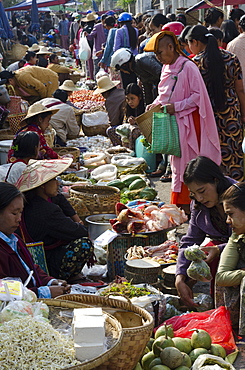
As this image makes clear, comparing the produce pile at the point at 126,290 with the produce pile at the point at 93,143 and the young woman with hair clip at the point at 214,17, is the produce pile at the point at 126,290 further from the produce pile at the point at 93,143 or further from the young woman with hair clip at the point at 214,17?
the produce pile at the point at 93,143

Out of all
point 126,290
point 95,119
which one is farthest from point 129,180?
point 95,119

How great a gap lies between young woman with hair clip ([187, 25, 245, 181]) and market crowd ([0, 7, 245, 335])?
0.03 ft

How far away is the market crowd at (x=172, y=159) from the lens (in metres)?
3.34

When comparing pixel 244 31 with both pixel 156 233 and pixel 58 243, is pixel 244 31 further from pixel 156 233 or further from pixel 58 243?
pixel 58 243

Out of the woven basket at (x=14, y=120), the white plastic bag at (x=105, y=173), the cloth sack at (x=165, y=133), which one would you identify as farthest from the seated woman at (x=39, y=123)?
the woven basket at (x=14, y=120)

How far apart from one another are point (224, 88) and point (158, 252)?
2006 millimetres

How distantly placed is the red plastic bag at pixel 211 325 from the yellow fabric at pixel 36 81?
7.09 meters

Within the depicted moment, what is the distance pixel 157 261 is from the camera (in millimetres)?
4273

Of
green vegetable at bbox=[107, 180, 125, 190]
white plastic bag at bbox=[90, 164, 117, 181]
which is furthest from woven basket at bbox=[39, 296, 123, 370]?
white plastic bag at bbox=[90, 164, 117, 181]

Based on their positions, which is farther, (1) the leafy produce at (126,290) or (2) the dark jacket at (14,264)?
(1) the leafy produce at (126,290)

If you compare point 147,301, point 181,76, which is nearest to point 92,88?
point 181,76

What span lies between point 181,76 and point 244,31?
60.4 inches

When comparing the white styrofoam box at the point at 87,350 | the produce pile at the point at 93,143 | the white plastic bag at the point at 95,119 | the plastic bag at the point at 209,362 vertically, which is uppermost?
the white styrofoam box at the point at 87,350

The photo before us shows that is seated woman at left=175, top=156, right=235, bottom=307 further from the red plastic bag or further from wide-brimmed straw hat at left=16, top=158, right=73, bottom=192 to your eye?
wide-brimmed straw hat at left=16, top=158, right=73, bottom=192
